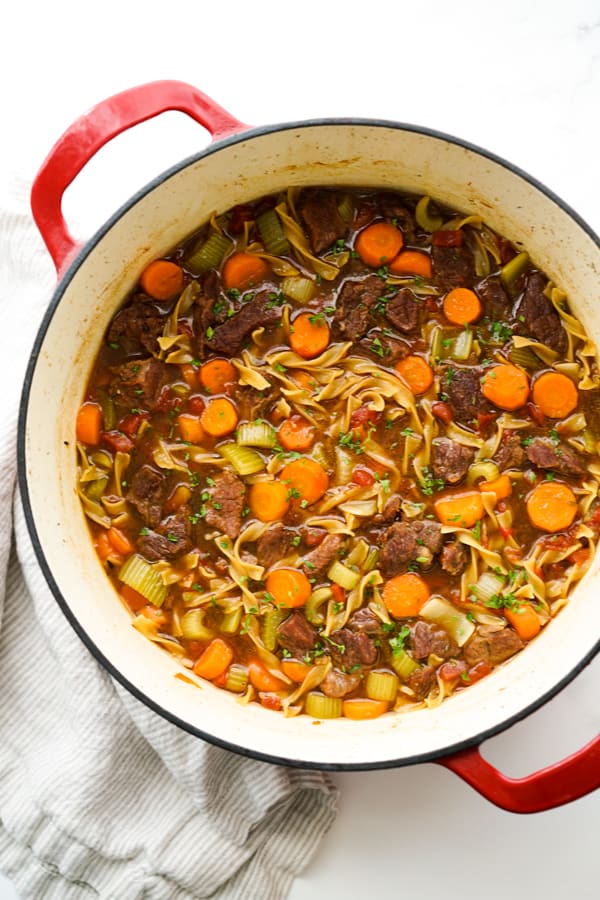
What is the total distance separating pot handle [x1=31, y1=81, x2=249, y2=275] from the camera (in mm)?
3881

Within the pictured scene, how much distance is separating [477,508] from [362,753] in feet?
4.14

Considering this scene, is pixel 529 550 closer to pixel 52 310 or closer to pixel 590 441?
pixel 590 441

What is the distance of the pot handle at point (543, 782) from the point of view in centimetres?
375

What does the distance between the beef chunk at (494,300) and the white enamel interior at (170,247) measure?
24 centimetres

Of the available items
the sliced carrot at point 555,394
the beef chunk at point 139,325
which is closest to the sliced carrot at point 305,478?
the beef chunk at point 139,325

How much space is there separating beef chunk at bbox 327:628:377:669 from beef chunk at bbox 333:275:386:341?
4.69 feet

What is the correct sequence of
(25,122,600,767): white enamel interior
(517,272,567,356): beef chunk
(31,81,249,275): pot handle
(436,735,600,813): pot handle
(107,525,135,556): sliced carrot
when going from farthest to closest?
(107,525,135,556): sliced carrot → (517,272,567,356): beef chunk → (25,122,600,767): white enamel interior → (31,81,249,275): pot handle → (436,735,600,813): pot handle

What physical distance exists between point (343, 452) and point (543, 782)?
1.72 metres

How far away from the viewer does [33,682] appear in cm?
473

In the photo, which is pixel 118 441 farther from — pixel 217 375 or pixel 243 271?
pixel 243 271

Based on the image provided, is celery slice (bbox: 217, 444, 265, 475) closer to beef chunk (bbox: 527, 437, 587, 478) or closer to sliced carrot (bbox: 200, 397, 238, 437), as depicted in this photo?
sliced carrot (bbox: 200, 397, 238, 437)

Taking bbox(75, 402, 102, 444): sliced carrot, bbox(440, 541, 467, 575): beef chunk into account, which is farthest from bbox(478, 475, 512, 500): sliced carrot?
bbox(75, 402, 102, 444): sliced carrot

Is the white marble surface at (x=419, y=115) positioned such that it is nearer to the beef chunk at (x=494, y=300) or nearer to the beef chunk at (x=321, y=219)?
the beef chunk at (x=321, y=219)

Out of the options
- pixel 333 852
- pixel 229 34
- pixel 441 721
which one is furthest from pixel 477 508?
pixel 229 34
